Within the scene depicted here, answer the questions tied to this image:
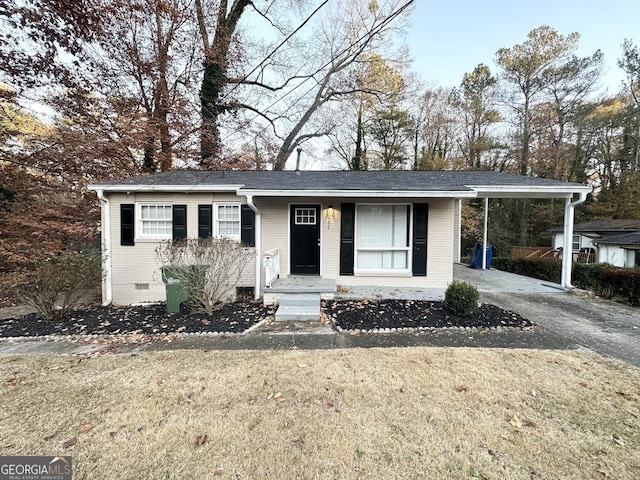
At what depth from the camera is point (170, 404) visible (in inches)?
108

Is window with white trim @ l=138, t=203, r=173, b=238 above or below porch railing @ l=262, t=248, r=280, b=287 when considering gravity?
above

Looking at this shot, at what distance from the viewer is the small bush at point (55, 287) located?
18.1 feet

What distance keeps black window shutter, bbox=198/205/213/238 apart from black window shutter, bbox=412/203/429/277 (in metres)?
5.73

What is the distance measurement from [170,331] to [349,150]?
18087mm

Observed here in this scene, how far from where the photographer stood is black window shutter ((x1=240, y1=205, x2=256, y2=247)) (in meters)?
7.41

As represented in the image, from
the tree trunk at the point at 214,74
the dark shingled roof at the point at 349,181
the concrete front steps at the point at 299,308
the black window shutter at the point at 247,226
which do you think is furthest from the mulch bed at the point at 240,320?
the tree trunk at the point at 214,74

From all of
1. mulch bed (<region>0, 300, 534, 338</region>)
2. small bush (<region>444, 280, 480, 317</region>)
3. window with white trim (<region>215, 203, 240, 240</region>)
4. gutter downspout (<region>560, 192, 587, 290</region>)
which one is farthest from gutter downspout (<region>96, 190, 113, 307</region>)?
gutter downspout (<region>560, 192, 587, 290</region>)

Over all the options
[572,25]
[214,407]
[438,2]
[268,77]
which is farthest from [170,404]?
[572,25]

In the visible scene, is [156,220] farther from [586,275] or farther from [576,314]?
[586,275]

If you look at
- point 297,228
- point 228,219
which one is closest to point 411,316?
point 297,228

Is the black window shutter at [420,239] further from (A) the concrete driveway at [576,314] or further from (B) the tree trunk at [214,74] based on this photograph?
(B) the tree trunk at [214,74]

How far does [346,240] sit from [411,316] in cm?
283

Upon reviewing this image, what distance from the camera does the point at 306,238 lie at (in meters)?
7.59

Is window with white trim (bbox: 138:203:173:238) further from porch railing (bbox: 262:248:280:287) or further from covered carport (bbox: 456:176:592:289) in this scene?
covered carport (bbox: 456:176:592:289)
